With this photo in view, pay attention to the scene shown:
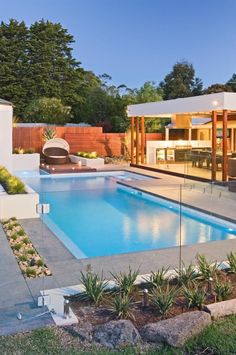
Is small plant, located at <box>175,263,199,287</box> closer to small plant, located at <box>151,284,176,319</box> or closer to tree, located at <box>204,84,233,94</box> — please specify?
small plant, located at <box>151,284,176,319</box>

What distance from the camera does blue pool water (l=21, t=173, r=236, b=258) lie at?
7926mm

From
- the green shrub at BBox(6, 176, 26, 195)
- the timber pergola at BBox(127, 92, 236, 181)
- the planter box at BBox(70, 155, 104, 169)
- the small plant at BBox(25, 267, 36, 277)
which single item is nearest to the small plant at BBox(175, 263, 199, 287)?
the small plant at BBox(25, 267, 36, 277)

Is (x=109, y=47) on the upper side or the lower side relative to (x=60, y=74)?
upper

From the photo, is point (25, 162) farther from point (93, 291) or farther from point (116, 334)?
point (116, 334)

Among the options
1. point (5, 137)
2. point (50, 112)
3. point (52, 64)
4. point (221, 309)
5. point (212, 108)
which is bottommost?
point (221, 309)

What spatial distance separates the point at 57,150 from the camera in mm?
21109

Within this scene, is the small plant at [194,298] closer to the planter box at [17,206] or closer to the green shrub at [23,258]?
the green shrub at [23,258]

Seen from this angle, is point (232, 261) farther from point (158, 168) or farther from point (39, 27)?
point (39, 27)

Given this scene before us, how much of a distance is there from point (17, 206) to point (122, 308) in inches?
206

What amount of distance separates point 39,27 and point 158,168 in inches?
721

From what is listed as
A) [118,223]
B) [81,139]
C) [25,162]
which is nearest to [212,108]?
[118,223]

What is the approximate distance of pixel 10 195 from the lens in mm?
9148

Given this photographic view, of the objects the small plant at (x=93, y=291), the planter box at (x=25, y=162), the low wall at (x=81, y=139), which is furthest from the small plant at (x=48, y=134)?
the small plant at (x=93, y=291)

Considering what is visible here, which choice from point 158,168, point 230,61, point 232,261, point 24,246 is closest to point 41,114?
point 158,168
